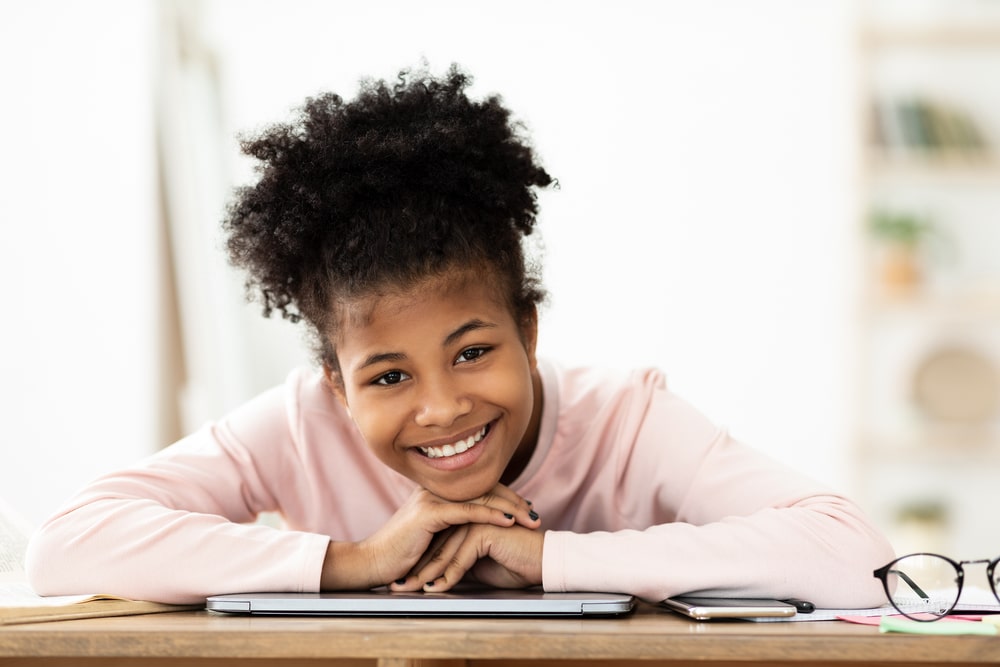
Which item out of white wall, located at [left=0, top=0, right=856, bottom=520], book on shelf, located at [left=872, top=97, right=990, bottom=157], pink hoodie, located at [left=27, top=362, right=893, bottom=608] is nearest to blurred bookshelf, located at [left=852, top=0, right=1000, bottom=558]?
book on shelf, located at [left=872, top=97, right=990, bottom=157]

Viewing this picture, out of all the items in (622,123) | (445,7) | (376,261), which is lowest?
(376,261)

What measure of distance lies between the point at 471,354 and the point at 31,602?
502 mm

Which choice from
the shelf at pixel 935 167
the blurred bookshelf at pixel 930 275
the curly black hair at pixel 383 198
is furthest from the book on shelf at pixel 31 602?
the shelf at pixel 935 167

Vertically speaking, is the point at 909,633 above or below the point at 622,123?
below

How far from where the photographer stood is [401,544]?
113 cm

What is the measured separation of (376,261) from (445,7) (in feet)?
10.5

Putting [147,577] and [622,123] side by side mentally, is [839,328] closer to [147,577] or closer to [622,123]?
[622,123]

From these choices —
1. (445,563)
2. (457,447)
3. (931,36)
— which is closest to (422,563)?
(445,563)

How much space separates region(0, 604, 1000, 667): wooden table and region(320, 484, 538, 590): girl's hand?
0.23 m

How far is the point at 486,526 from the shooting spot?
3.74 feet

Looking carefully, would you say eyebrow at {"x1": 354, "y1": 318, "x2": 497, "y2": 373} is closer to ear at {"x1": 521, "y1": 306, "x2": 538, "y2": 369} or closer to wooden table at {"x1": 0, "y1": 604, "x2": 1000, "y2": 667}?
ear at {"x1": 521, "y1": 306, "x2": 538, "y2": 369}

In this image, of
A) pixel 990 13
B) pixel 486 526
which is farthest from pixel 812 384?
pixel 486 526

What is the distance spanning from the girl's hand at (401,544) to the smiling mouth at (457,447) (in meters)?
0.07

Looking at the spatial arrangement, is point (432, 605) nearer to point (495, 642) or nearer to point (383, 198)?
point (495, 642)
